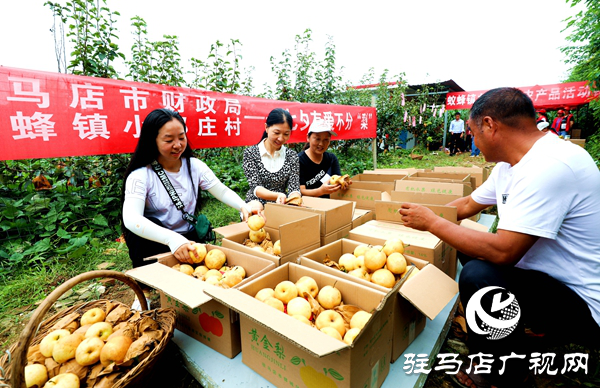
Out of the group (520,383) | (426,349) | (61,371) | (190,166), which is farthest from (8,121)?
(520,383)

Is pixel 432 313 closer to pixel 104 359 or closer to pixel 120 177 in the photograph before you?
pixel 104 359

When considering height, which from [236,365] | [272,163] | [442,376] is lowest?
[442,376]

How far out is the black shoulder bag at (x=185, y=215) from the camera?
2438 mm

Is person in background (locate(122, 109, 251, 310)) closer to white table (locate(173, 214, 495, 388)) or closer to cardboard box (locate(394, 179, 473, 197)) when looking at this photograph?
white table (locate(173, 214, 495, 388))

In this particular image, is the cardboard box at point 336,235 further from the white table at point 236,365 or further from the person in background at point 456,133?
the person in background at point 456,133

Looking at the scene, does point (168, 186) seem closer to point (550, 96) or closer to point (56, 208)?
point (56, 208)

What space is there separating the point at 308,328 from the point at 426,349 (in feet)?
3.71

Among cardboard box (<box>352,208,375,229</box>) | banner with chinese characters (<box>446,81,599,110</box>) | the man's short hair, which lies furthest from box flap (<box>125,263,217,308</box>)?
banner with chinese characters (<box>446,81,599,110</box>)

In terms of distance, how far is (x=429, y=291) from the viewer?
5.39 ft

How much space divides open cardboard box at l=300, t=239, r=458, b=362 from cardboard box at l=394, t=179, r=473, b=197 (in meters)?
1.51

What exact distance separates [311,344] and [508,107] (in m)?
1.67

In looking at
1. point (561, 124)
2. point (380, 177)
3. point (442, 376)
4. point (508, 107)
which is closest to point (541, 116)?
point (561, 124)

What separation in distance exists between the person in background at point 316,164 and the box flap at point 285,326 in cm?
242

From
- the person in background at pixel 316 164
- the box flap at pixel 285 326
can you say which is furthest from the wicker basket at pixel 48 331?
the person in background at pixel 316 164
